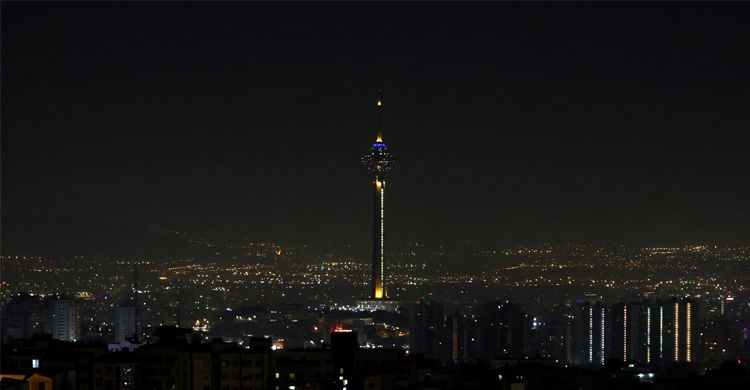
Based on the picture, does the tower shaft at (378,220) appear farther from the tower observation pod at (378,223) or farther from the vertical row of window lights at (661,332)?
the vertical row of window lights at (661,332)

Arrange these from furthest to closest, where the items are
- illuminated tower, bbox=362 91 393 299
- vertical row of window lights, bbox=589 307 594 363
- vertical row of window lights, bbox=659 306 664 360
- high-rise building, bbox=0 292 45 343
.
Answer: illuminated tower, bbox=362 91 393 299, vertical row of window lights, bbox=589 307 594 363, high-rise building, bbox=0 292 45 343, vertical row of window lights, bbox=659 306 664 360

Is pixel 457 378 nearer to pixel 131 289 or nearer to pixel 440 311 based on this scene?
pixel 440 311

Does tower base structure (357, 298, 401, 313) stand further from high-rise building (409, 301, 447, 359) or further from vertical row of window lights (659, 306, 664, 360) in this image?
vertical row of window lights (659, 306, 664, 360)

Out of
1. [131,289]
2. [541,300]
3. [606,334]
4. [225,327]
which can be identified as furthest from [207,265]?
[606,334]

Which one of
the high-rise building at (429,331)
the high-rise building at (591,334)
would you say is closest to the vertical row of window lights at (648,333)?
the high-rise building at (591,334)

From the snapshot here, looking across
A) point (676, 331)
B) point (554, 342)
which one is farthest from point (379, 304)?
point (676, 331)

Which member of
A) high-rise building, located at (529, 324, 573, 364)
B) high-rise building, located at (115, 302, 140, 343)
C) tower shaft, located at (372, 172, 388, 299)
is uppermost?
tower shaft, located at (372, 172, 388, 299)

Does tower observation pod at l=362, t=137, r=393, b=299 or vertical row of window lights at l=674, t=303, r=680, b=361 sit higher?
tower observation pod at l=362, t=137, r=393, b=299

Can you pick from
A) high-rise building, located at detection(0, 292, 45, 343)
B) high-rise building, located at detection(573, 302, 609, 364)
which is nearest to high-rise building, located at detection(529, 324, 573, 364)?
high-rise building, located at detection(573, 302, 609, 364)
